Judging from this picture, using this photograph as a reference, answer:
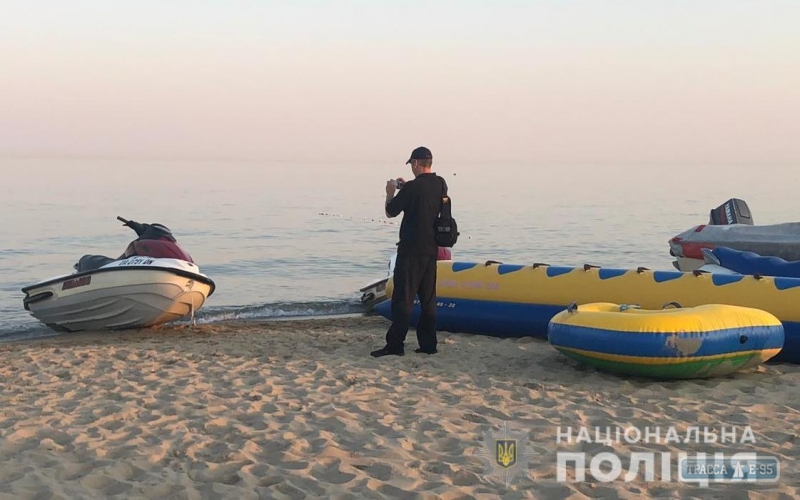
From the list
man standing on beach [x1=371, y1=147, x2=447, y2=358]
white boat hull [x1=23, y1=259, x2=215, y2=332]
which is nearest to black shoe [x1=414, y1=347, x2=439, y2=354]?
man standing on beach [x1=371, y1=147, x2=447, y2=358]

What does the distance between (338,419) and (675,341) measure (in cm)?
260

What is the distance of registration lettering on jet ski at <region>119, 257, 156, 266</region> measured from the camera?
9172 mm

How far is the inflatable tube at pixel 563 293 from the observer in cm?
739

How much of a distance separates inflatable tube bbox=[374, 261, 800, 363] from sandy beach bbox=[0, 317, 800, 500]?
683 millimetres

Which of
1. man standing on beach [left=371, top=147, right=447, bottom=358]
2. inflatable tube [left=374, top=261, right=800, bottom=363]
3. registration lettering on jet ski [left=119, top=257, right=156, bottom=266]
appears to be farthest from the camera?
registration lettering on jet ski [left=119, top=257, right=156, bottom=266]

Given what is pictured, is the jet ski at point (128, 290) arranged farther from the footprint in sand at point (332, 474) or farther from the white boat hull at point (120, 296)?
the footprint in sand at point (332, 474)

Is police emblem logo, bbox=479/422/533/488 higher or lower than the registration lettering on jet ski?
lower

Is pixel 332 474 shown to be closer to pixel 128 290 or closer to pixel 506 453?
pixel 506 453

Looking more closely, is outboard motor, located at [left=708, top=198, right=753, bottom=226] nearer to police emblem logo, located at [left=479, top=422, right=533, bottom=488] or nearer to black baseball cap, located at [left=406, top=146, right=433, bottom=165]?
black baseball cap, located at [left=406, top=146, right=433, bottom=165]

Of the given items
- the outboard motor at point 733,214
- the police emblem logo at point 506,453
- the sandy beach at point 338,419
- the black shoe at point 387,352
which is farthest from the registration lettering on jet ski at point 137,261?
the outboard motor at point 733,214

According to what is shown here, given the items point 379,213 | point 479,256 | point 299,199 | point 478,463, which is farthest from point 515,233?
point 478,463

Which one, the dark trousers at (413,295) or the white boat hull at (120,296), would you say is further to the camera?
the white boat hull at (120,296)

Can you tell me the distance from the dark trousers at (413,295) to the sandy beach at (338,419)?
25 cm

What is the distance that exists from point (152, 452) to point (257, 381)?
1.73 metres
